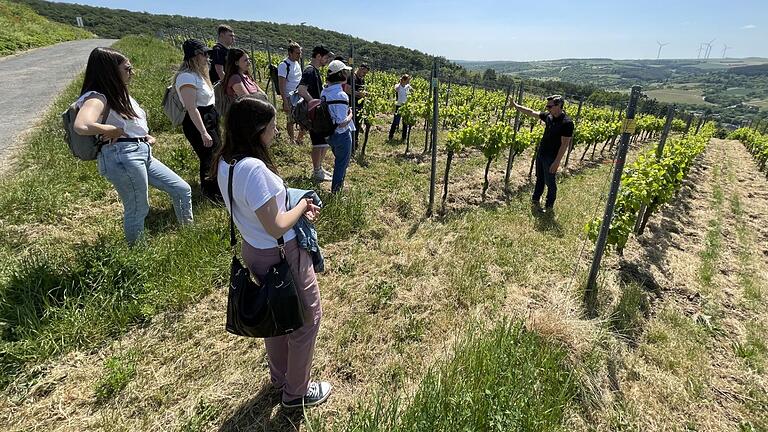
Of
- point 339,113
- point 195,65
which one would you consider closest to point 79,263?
point 195,65

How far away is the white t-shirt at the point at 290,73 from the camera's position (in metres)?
6.64

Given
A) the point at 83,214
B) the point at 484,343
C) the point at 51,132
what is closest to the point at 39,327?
the point at 83,214

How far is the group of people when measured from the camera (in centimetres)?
171

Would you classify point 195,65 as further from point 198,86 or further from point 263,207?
point 263,207

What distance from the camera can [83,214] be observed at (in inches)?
173

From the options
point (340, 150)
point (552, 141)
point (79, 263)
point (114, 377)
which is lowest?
point (114, 377)

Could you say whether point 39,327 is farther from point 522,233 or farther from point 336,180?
point 522,233

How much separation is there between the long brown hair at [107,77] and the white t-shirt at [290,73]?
158 inches

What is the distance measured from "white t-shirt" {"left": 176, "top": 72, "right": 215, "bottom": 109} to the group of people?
0.01 metres

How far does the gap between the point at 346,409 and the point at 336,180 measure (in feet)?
11.3

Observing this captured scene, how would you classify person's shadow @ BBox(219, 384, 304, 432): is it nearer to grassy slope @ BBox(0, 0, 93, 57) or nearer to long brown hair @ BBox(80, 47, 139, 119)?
long brown hair @ BBox(80, 47, 139, 119)

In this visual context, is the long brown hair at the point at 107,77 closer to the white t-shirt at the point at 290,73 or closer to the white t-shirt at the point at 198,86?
the white t-shirt at the point at 198,86

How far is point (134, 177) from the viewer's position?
10.4 ft

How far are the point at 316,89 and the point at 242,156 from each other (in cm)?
462
